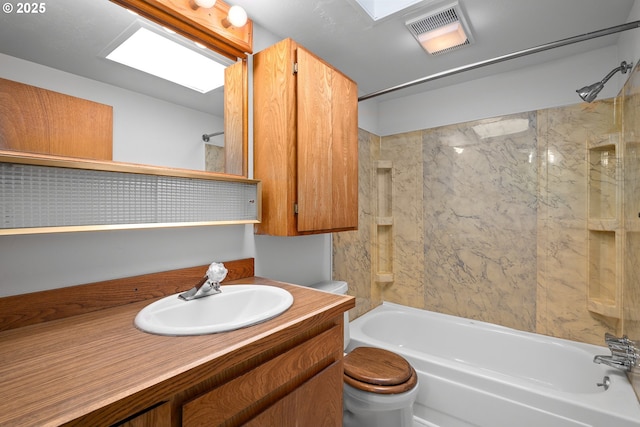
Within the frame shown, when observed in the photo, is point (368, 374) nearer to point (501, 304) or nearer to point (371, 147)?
point (501, 304)

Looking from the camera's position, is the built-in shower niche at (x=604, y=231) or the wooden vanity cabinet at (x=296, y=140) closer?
the wooden vanity cabinet at (x=296, y=140)

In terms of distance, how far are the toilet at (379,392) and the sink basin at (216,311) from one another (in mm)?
658

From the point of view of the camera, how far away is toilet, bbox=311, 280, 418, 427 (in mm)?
1344

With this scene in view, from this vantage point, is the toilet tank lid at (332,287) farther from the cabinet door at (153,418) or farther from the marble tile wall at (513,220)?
the cabinet door at (153,418)

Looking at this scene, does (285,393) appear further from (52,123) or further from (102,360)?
(52,123)

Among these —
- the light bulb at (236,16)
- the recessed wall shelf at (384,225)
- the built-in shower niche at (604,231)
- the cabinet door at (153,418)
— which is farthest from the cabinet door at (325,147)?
the built-in shower niche at (604,231)

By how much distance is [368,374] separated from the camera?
142cm

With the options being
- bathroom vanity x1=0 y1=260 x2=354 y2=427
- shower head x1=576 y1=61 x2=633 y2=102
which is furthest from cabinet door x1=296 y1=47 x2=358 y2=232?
shower head x1=576 y1=61 x2=633 y2=102

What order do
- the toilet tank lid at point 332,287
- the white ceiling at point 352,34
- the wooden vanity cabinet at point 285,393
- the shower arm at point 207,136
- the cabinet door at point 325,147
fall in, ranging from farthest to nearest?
the toilet tank lid at point 332,287 → the cabinet door at point 325,147 → the shower arm at point 207,136 → the white ceiling at point 352,34 → the wooden vanity cabinet at point 285,393

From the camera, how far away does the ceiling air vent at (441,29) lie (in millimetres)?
1525

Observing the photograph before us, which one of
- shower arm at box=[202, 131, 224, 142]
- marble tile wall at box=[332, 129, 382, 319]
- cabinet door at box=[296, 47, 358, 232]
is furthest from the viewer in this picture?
marble tile wall at box=[332, 129, 382, 319]

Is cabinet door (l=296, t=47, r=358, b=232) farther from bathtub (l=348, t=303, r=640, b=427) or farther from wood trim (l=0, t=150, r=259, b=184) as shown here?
bathtub (l=348, t=303, r=640, b=427)

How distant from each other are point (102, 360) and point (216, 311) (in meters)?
0.47

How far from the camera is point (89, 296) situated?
0.95 metres
